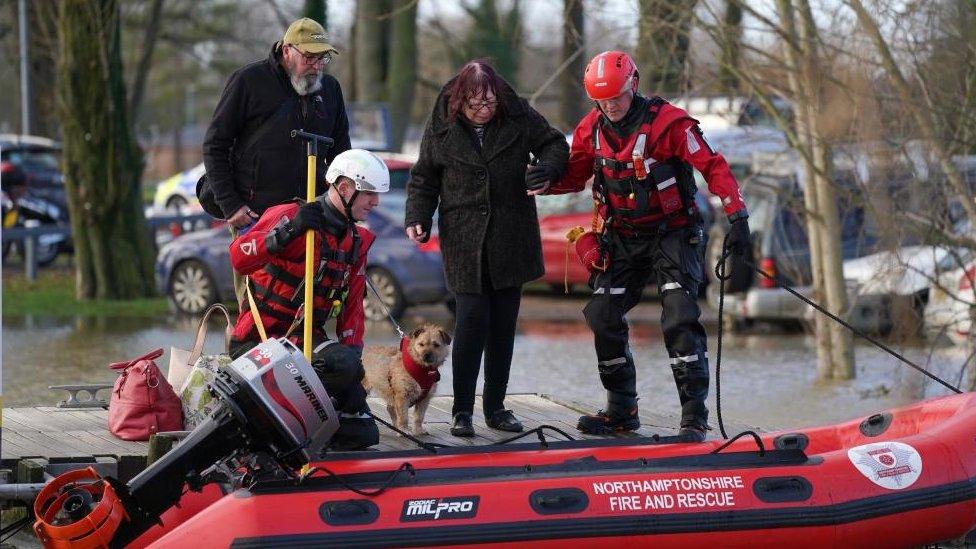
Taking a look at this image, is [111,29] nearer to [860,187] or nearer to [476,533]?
[860,187]

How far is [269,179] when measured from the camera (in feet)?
26.8

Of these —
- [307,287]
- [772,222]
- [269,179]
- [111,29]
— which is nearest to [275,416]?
[307,287]

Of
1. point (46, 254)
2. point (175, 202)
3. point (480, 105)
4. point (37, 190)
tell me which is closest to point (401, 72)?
point (175, 202)

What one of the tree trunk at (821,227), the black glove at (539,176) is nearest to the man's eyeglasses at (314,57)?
the black glove at (539,176)

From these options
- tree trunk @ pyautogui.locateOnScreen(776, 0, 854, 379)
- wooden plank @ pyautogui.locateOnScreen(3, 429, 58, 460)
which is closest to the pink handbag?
Result: wooden plank @ pyautogui.locateOnScreen(3, 429, 58, 460)

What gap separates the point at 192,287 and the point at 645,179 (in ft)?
34.7

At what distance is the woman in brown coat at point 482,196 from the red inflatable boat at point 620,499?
3.36 ft

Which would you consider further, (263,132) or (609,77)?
(263,132)

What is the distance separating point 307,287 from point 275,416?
763 millimetres

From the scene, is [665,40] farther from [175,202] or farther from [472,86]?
[175,202]

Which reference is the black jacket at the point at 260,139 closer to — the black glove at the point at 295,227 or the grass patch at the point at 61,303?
the black glove at the point at 295,227

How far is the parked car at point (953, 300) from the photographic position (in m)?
11.7

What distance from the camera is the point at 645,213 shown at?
25.4ft

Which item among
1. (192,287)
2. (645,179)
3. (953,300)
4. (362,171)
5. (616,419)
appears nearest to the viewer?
(362,171)
